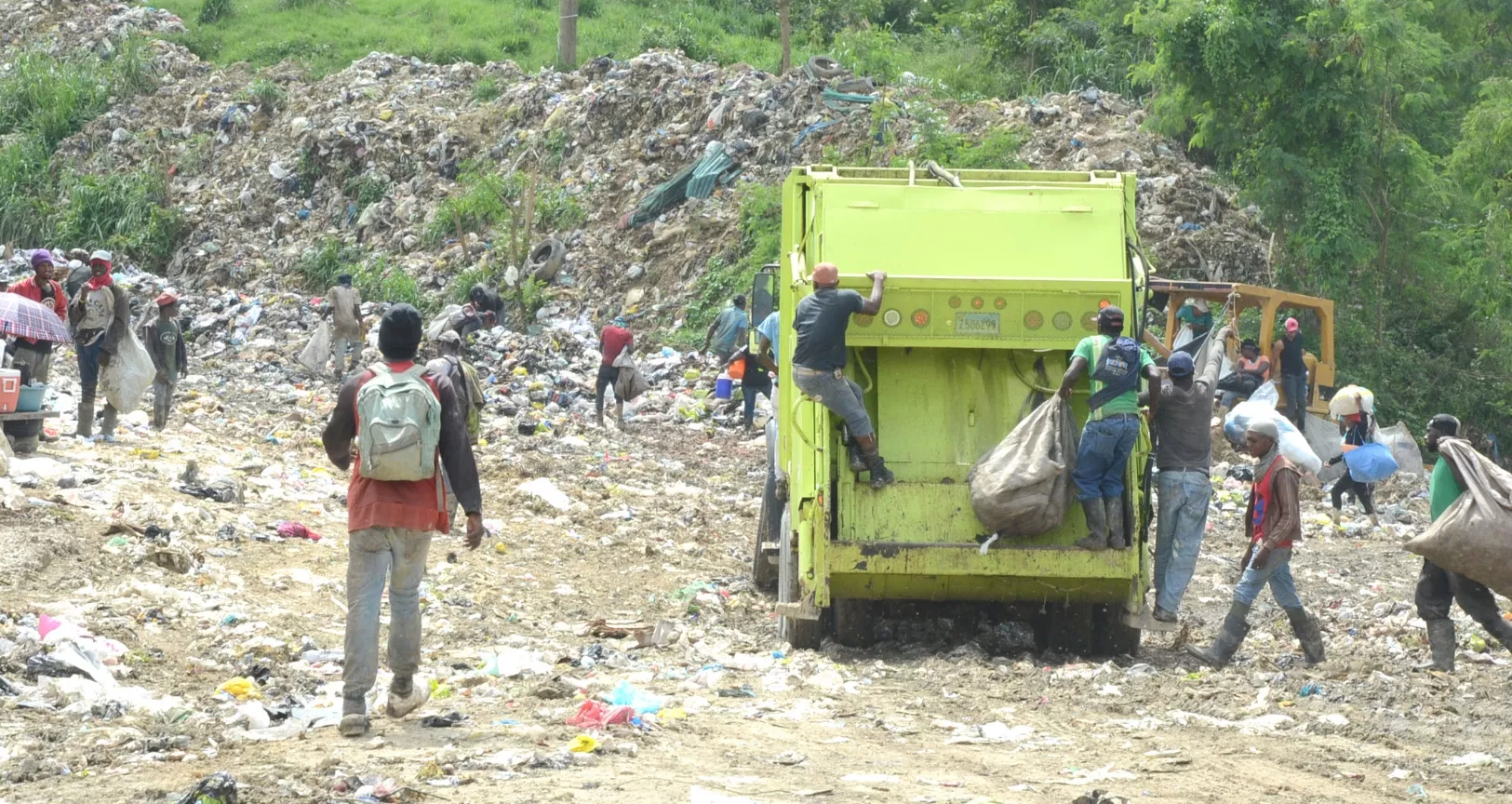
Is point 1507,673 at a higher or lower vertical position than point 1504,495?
lower

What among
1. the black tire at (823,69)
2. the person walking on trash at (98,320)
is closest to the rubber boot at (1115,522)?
the person walking on trash at (98,320)

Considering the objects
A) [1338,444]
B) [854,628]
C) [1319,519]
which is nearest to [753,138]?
[1338,444]

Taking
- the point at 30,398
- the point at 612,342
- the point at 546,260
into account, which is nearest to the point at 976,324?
the point at 30,398

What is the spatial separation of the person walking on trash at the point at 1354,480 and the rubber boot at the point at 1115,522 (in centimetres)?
659

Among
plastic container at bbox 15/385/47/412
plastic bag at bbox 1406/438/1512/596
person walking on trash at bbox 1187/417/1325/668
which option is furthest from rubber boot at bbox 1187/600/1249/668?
plastic container at bbox 15/385/47/412

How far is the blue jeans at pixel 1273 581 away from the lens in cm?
752

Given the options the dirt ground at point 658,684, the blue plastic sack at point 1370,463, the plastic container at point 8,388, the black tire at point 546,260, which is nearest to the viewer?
the dirt ground at point 658,684

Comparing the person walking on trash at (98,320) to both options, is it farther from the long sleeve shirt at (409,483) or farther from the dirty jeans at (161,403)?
the long sleeve shirt at (409,483)

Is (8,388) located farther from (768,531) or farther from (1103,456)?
(1103,456)

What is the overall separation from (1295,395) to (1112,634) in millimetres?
8697

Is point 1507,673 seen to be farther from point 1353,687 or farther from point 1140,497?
point 1140,497

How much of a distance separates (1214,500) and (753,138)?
10858 mm

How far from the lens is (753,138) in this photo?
22984 mm

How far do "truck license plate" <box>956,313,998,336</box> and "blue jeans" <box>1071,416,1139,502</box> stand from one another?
58 cm
